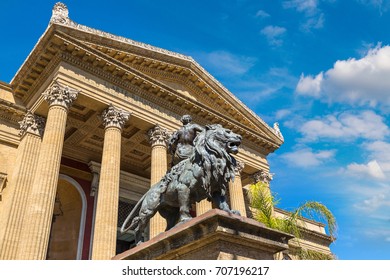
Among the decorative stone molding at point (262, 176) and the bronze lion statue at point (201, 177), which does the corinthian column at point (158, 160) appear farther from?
the bronze lion statue at point (201, 177)

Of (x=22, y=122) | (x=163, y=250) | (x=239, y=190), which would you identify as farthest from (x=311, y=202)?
(x=22, y=122)

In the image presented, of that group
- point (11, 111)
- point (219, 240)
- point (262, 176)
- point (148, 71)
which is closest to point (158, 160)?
point (148, 71)

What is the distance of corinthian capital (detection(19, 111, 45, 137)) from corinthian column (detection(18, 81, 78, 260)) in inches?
71.0

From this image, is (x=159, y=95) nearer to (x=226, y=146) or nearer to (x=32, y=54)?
(x=32, y=54)

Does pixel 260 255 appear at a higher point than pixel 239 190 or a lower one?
lower

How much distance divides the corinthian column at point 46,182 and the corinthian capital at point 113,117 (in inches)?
67.9

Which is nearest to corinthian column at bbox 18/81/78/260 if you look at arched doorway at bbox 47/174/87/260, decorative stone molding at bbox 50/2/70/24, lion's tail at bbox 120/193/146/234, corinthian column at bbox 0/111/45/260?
corinthian column at bbox 0/111/45/260

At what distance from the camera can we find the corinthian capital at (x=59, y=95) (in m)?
16.2

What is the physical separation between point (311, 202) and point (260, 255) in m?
9.68

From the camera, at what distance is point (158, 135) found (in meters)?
19.4

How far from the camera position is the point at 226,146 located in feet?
22.1

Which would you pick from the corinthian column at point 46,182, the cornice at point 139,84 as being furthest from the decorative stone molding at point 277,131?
the corinthian column at point 46,182

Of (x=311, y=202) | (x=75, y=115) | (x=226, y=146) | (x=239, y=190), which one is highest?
(x=75, y=115)

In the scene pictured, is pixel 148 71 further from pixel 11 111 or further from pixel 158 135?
pixel 11 111
